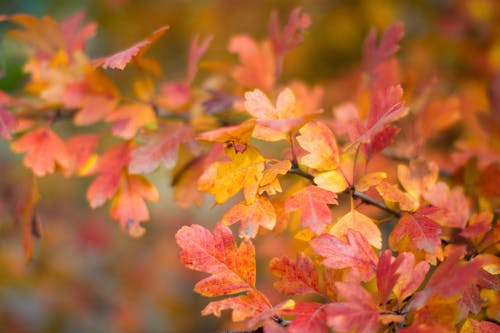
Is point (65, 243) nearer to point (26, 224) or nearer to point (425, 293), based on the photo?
point (26, 224)

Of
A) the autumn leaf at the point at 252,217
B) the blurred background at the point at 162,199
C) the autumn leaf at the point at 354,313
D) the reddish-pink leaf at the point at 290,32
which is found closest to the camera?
the autumn leaf at the point at 354,313

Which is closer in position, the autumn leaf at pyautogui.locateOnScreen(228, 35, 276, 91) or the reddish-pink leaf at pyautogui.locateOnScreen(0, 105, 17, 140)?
the reddish-pink leaf at pyautogui.locateOnScreen(0, 105, 17, 140)

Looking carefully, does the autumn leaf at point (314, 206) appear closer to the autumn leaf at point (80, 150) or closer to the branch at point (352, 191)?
the branch at point (352, 191)

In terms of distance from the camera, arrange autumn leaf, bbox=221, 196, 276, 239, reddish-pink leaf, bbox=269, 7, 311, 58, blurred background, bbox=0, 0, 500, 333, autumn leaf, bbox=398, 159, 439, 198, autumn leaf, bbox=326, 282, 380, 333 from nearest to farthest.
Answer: autumn leaf, bbox=326, 282, 380, 333 → autumn leaf, bbox=221, 196, 276, 239 → autumn leaf, bbox=398, 159, 439, 198 → reddish-pink leaf, bbox=269, 7, 311, 58 → blurred background, bbox=0, 0, 500, 333

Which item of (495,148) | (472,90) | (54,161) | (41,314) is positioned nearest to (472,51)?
(472,90)

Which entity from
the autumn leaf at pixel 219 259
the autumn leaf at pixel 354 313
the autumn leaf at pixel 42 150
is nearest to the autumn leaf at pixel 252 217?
the autumn leaf at pixel 219 259

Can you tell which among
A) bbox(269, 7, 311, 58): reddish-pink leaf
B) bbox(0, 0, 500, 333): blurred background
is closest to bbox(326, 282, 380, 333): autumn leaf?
bbox(269, 7, 311, 58): reddish-pink leaf

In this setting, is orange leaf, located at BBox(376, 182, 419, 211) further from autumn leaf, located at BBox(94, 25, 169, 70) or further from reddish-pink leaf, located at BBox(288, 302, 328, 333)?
autumn leaf, located at BBox(94, 25, 169, 70)

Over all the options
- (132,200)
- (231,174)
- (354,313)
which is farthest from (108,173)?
(354,313)
